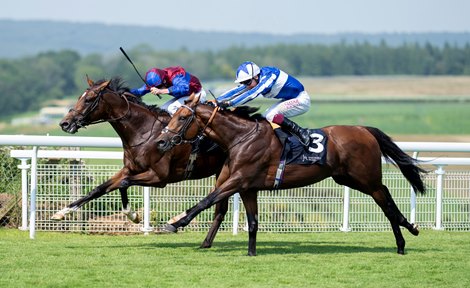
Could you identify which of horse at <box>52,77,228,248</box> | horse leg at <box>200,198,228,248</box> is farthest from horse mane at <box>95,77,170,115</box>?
horse leg at <box>200,198,228,248</box>

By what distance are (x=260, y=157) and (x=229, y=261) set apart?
102 cm

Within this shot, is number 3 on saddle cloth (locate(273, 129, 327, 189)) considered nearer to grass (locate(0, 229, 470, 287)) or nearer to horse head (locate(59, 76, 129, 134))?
grass (locate(0, 229, 470, 287))

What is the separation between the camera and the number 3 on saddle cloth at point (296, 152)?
899 cm

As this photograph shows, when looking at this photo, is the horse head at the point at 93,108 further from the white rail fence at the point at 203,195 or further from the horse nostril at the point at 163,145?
the horse nostril at the point at 163,145

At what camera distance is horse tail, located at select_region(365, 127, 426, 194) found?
9516mm

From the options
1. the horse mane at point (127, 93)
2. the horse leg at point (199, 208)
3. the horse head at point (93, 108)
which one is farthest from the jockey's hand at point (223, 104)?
the horse head at point (93, 108)

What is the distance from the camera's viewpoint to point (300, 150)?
29.7ft

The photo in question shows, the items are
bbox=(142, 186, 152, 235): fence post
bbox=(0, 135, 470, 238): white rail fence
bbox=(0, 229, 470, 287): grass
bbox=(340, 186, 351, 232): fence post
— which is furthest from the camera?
bbox=(340, 186, 351, 232): fence post

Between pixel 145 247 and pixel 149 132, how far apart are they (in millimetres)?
1083

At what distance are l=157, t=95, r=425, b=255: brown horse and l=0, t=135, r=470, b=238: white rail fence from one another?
1.40m

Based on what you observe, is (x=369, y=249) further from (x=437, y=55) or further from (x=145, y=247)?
(x=437, y=55)

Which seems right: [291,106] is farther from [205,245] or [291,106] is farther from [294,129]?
[205,245]

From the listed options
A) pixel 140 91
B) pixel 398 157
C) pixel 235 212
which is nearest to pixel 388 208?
pixel 398 157

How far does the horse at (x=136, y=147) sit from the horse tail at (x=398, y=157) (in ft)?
4.89
